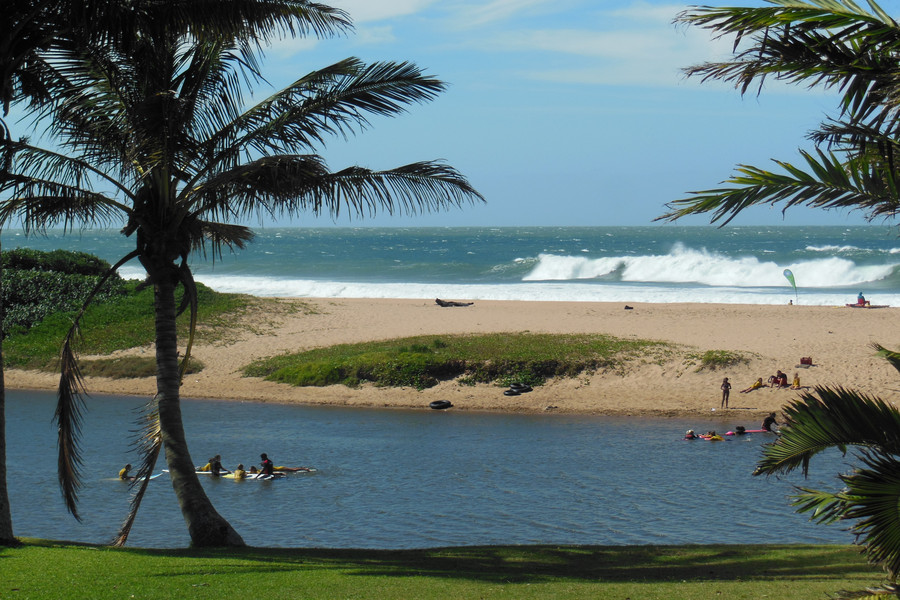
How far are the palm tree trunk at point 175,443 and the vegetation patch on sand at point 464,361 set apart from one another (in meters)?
16.0

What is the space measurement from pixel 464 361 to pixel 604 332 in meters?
7.09

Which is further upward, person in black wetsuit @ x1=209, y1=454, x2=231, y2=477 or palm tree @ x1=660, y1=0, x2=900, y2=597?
palm tree @ x1=660, y1=0, x2=900, y2=597

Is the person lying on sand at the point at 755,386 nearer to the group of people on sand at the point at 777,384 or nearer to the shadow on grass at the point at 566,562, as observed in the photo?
the group of people on sand at the point at 777,384

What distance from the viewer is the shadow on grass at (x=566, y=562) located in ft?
29.9

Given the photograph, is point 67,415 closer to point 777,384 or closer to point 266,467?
point 266,467

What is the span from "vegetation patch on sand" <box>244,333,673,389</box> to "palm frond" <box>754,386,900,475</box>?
20.3 m

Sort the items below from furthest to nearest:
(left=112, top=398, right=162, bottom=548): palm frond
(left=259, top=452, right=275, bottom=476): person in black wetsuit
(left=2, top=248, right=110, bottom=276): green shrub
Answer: (left=2, top=248, right=110, bottom=276): green shrub
(left=259, top=452, right=275, bottom=476): person in black wetsuit
(left=112, top=398, right=162, bottom=548): palm frond

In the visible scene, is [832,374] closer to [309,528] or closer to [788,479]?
[788,479]

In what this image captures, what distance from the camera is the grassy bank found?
787 cm

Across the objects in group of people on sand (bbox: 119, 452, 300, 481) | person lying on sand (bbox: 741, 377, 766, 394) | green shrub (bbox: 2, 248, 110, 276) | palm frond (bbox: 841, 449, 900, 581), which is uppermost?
green shrub (bbox: 2, 248, 110, 276)

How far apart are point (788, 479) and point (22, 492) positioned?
15515 mm

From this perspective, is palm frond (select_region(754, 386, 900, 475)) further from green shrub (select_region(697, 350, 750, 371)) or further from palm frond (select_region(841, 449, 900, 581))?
green shrub (select_region(697, 350, 750, 371))

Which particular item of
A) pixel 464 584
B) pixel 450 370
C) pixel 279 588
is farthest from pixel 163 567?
pixel 450 370

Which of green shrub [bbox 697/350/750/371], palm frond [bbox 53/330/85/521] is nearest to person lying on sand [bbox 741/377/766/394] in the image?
green shrub [bbox 697/350/750/371]
